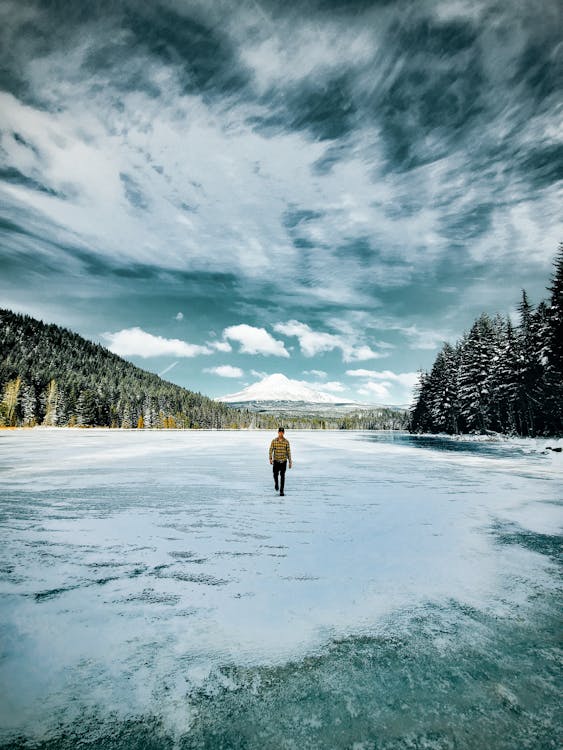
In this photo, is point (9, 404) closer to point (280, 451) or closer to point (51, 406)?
point (51, 406)

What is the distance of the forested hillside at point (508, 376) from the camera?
1346 inches

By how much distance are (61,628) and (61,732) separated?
4.69ft

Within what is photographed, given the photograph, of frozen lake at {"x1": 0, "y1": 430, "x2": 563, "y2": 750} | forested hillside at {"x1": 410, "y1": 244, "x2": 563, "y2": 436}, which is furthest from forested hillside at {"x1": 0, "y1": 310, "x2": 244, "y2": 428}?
frozen lake at {"x1": 0, "y1": 430, "x2": 563, "y2": 750}

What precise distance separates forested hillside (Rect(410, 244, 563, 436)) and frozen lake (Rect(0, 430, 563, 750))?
32.4m

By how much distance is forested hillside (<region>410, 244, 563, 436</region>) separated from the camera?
34188 mm

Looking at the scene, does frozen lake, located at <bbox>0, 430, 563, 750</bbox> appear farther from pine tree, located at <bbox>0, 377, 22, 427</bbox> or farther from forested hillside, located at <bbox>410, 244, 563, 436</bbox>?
pine tree, located at <bbox>0, 377, 22, 427</bbox>

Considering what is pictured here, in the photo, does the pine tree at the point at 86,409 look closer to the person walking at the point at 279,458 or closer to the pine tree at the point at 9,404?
the pine tree at the point at 9,404

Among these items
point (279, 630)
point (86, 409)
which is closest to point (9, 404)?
point (86, 409)

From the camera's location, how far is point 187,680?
9.27 feet

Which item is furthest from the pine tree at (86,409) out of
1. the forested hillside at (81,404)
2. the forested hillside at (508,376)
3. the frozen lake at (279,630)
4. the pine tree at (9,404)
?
the frozen lake at (279,630)

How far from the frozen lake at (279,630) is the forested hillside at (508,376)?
3236 centimetres

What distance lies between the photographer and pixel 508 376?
43844 millimetres

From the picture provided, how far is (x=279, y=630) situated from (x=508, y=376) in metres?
48.9

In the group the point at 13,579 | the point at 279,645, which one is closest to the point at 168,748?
the point at 279,645
